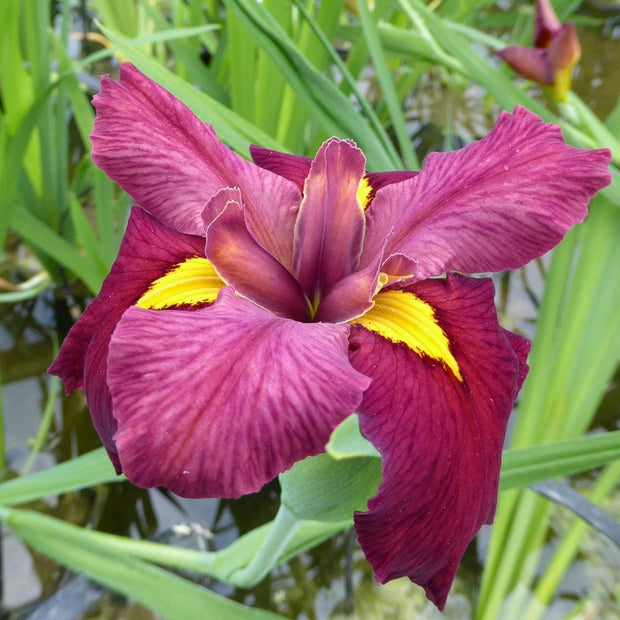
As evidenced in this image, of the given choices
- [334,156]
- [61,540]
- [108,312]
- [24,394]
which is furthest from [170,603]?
[24,394]

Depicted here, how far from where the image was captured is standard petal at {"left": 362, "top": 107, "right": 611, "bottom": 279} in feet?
1.16

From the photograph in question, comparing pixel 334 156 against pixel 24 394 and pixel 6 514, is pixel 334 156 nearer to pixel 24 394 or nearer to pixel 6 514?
pixel 6 514

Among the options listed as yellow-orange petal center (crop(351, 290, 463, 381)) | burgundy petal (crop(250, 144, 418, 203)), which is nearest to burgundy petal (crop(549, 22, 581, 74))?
burgundy petal (crop(250, 144, 418, 203))

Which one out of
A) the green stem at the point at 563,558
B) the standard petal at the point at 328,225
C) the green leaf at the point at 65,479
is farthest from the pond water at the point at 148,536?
the standard petal at the point at 328,225

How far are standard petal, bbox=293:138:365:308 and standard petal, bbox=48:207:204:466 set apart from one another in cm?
7

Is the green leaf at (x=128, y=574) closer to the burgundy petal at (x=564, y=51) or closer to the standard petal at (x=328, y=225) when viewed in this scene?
the standard petal at (x=328, y=225)

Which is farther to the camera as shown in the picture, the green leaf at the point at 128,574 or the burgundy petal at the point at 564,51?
the burgundy petal at the point at 564,51

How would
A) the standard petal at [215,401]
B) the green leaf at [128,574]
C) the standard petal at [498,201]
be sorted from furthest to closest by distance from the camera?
1. the green leaf at [128,574]
2. the standard petal at [498,201]
3. the standard petal at [215,401]

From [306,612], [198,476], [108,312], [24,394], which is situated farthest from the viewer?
→ [24,394]

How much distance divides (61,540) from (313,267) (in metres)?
0.34

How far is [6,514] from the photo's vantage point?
1.77ft

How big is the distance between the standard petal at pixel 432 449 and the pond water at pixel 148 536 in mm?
476

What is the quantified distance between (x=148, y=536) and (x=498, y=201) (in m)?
0.67

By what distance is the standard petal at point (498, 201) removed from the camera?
0.35 metres
